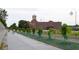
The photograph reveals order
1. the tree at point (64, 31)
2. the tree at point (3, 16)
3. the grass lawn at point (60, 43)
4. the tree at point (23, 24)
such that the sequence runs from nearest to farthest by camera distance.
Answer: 1. the tree at point (3, 16)
2. the grass lawn at point (60, 43)
3. the tree at point (23, 24)
4. the tree at point (64, 31)

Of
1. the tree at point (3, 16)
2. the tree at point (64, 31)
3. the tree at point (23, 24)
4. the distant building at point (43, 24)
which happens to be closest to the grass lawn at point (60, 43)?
the tree at point (64, 31)

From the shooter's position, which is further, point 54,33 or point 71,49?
point 54,33

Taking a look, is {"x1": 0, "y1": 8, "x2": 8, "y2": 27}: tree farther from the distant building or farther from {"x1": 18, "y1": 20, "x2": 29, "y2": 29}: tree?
the distant building

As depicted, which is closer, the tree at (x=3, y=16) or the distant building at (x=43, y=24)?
the tree at (x=3, y=16)

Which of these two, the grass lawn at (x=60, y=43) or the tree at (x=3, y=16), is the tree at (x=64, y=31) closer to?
the grass lawn at (x=60, y=43)

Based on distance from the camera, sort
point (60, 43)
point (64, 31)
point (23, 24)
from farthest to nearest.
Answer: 1. point (60, 43)
2. point (64, 31)
3. point (23, 24)

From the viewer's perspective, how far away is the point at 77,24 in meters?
12.6

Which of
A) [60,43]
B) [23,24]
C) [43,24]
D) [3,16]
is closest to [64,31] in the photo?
[60,43]

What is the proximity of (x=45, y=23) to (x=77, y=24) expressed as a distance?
1.58 meters

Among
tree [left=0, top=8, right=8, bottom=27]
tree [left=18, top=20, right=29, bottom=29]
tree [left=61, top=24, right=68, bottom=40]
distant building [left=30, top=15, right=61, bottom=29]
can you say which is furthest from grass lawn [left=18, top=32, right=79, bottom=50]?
tree [left=0, top=8, right=8, bottom=27]

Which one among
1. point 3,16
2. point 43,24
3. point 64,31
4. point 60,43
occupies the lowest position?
point 60,43

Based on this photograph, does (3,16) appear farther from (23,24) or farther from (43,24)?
(43,24)
